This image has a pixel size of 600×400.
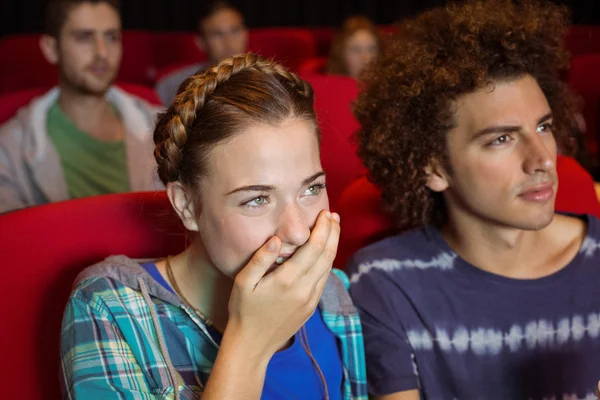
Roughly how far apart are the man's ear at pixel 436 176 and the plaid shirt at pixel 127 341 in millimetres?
606

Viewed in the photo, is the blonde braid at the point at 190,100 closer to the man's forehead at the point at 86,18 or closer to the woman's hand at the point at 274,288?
the woman's hand at the point at 274,288

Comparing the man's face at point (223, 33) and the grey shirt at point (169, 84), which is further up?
the man's face at point (223, 33)

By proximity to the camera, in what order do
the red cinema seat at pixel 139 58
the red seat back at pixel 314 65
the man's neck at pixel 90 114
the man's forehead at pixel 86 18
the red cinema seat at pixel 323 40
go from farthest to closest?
the red cinema seat at pixel 323 40, the red cinema seat at pixel 139 58, the red seat back at pixel 314 65, the man's forehead at pixel 86 18, the man's neck at pixel 90 114

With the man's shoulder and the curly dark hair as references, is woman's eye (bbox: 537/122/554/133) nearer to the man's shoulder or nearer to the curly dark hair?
the curly dark hair

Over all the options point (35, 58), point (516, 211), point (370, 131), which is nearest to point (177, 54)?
point (35, 58)

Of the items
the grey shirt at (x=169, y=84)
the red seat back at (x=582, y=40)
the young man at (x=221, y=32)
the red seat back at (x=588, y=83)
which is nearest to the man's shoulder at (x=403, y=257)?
the red seat back at (x=588, y=83)

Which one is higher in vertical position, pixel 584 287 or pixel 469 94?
pixel 469 94

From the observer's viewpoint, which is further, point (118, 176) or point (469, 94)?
point (118, 176)

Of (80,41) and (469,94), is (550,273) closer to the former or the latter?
(469,94)

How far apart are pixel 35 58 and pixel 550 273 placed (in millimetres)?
3536

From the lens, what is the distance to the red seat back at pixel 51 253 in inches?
49.8

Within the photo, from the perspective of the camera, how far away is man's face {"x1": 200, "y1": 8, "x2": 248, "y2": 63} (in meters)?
4.34

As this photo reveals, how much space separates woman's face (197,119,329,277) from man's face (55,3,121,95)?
184cm

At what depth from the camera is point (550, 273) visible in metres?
1.47
